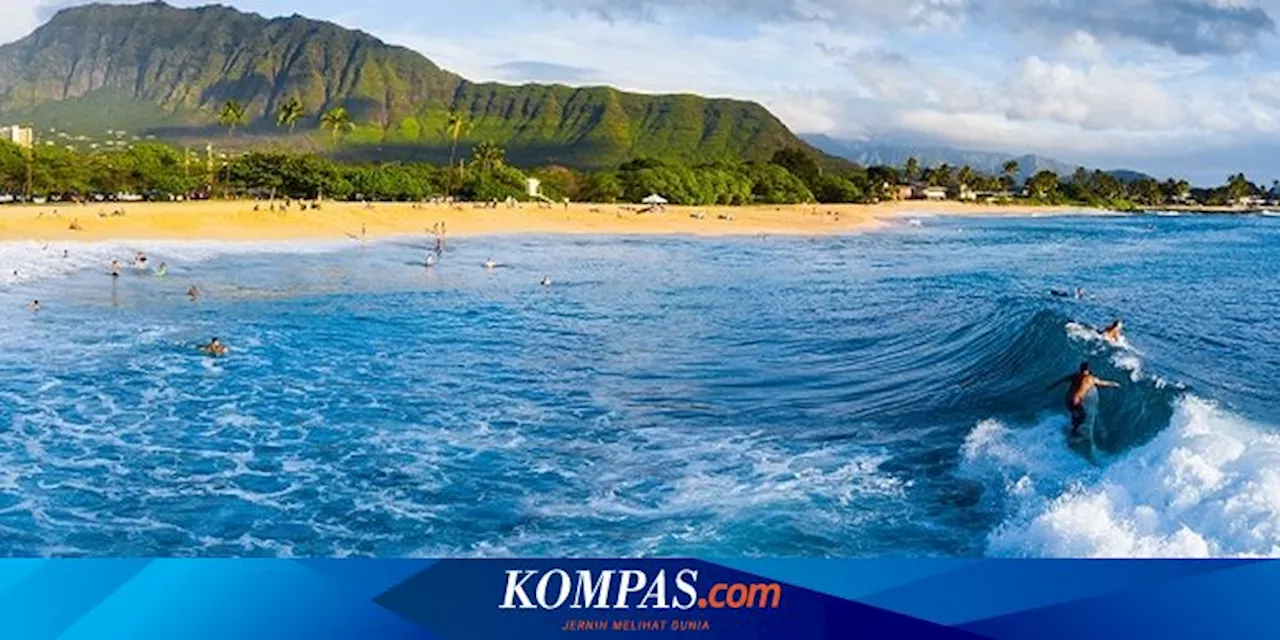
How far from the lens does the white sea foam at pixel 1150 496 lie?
1162cm

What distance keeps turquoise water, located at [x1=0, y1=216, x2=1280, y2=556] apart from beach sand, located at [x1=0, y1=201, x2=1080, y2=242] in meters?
32.3

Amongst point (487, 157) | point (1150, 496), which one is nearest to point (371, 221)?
point (487, 157)

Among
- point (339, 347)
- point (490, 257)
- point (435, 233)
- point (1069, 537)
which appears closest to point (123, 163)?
point (435, 233)

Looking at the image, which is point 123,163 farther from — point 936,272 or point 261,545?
point 261,545

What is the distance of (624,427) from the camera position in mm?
19469

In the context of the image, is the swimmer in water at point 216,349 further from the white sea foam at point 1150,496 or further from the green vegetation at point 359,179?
the green vegetation at point 359,179

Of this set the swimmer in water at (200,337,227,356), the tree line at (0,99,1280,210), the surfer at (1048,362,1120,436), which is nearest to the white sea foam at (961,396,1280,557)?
the surfer at (1048,362,1120,436)

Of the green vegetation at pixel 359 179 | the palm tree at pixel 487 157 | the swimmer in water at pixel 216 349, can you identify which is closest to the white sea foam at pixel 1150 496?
the swimmer in water at pixel 216 349

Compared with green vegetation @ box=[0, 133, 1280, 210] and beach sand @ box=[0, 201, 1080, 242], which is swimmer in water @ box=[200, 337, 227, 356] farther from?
green vegetation @ box=[0, 133, 1280, 210]

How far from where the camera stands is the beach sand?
2820 inches

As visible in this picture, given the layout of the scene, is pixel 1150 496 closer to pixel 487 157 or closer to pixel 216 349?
pixel 216 349

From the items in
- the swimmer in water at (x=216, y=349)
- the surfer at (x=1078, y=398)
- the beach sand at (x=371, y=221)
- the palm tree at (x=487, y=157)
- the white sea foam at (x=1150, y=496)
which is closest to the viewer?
the white sea foam at (x=1150, y=496)

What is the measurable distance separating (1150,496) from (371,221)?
84.1 m

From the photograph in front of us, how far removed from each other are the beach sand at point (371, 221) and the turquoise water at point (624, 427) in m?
32.3
